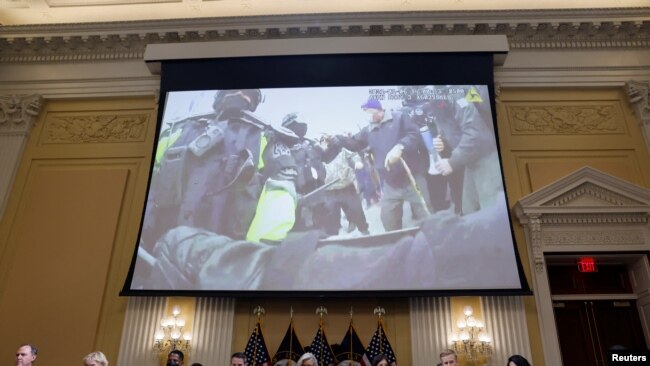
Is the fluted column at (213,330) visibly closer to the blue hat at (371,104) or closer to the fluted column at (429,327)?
the fluted column at (429,327)

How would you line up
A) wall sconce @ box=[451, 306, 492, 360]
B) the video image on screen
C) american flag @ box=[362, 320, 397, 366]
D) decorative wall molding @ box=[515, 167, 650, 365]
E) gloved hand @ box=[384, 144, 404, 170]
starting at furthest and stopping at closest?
gloved hand @ box=[384, 144, 404, 170] → decorative wall molding @ box=[515, 167, 650, 365] → the video image on screen → wall sconce @ box=[451, 306, 492, 360] → american flag @ box=[362, 320, 397, 366]

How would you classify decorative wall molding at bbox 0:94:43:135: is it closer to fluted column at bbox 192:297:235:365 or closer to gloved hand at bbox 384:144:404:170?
fluted column at bbox 192:297:235:365

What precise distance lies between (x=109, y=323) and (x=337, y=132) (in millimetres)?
4017

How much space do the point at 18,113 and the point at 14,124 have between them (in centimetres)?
19

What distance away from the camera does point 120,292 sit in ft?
20.4

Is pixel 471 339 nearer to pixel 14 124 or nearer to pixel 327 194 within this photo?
pixel 327 194

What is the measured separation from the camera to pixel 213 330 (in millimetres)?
6184

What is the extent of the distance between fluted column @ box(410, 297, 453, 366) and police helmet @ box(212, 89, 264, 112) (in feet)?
12.0

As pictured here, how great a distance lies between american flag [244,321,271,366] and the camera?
19.0ft

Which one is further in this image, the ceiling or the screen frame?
the ceiling

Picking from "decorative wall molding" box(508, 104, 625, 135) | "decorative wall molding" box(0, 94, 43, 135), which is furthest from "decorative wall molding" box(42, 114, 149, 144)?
"decorative wall molding" box(508, 104, 625, 135)

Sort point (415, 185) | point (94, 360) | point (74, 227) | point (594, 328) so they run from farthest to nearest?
1. point (74, 227)
2. point (415, 185)
3. point (594, 328)
4. point (94, 360)

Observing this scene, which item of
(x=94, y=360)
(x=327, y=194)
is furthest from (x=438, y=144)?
(x=94, y=360)

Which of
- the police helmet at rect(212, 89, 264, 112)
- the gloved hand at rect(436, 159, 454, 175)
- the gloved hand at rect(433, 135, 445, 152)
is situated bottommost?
the gloved hand at rect(436, 159, 454, 175)
